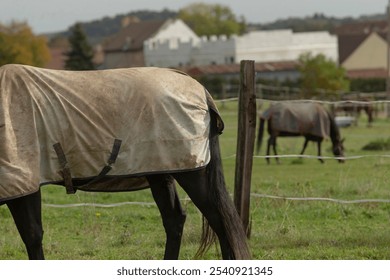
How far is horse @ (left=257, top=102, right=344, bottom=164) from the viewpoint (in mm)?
22422

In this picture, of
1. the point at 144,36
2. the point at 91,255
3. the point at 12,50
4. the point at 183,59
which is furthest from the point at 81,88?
the point at 144,36

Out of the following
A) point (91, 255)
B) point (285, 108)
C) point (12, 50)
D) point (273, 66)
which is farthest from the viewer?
point (273, 66)

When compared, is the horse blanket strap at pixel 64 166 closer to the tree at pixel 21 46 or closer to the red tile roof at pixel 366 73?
the tree at pixel 21 46

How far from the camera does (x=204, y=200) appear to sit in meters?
6.75

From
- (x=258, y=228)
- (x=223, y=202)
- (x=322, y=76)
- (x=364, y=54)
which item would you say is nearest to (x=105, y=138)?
(x=223, y=202)

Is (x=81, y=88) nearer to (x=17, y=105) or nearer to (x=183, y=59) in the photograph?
(x=17, y=105)

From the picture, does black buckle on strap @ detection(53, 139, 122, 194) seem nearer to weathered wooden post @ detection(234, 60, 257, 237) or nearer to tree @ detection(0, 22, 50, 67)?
weathered wooden post @ detection(234, 60, 257, 237)

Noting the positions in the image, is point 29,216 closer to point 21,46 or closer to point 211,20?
point 21,46

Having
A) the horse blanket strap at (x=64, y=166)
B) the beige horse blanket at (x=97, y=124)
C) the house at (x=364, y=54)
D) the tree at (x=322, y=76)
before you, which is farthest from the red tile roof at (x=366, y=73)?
the horse blanket strap at (x=64, y=166)

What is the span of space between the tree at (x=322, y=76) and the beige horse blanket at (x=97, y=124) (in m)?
54.8

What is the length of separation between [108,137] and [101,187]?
22.8 inches

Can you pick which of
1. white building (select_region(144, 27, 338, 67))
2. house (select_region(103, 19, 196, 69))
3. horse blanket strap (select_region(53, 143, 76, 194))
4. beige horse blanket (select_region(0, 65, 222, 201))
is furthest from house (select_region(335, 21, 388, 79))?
horse blanket strap (select_region(53, 143, 76, 194))

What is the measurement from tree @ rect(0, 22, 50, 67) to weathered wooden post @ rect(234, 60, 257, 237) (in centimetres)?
6624

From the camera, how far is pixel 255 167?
19.6 metres
